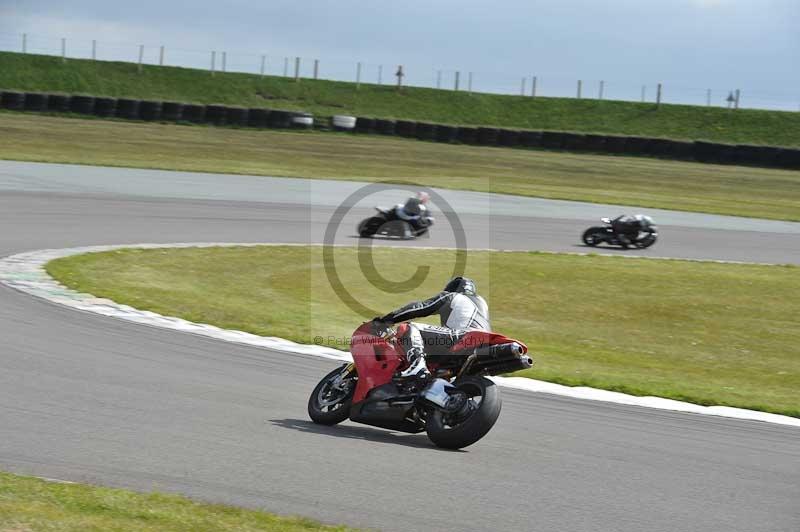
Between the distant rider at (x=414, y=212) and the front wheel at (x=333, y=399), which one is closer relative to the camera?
the front wheel at (x=333, y=399)

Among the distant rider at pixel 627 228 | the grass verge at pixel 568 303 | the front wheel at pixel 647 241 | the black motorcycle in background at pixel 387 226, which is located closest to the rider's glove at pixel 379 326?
the grass verge at pixel 568 303

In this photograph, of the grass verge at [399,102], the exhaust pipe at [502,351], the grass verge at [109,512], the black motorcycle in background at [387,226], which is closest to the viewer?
the grass verge at [109,512]

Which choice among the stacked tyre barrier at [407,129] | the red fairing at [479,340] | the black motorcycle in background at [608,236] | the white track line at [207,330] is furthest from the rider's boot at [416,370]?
the stacked tyre barrier at [407,129]

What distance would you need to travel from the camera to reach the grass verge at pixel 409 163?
34.9 meters

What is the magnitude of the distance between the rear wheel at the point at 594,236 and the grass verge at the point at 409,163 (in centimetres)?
996

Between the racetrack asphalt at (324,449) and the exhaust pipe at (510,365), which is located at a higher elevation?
the exhaust pipe at (510,365)

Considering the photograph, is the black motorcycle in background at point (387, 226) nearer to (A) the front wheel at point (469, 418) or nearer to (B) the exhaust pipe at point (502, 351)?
(A) the front wheel at point (469, 418)

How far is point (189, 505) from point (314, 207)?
21528mm

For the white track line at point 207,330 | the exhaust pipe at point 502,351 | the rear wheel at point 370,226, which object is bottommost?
the white track line at point 207,330

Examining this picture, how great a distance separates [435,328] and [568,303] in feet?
30.2

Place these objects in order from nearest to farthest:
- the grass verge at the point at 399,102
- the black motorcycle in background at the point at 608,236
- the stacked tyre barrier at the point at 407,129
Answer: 1. the black motorcycle in background at the point at 608,236
2. the stacked tyre barrier at the point at 407,129
3. the grass verge at the point at 399,102

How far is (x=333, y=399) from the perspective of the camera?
27.5ft

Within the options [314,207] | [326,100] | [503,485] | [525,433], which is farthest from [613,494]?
[326,100]

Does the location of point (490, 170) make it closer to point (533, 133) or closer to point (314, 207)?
point (533, 133)
